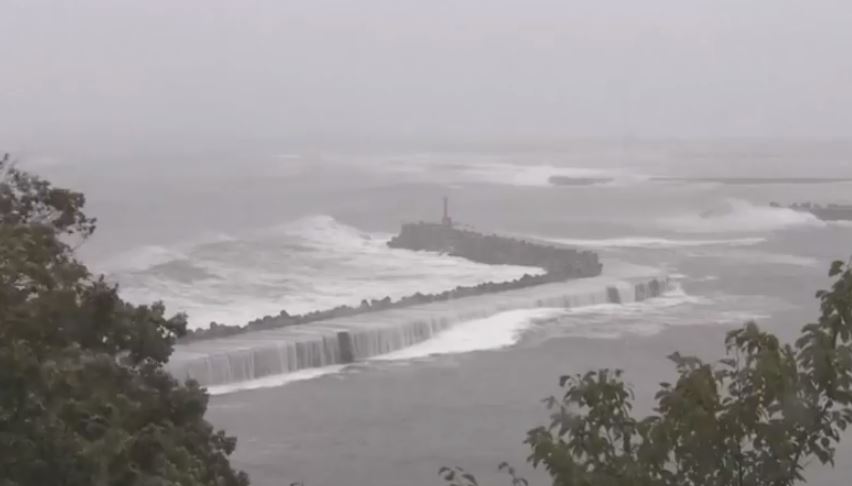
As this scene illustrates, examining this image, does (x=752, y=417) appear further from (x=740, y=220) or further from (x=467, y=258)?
(x=740, y=220)

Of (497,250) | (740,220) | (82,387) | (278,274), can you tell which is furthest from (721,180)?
(82,387)

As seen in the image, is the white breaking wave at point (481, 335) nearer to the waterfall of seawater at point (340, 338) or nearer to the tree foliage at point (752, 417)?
the waterfall of seawater at point (340, 338)

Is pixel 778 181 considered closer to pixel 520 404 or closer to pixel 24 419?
pixel 520 404

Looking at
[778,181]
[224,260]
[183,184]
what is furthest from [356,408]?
[778,181]

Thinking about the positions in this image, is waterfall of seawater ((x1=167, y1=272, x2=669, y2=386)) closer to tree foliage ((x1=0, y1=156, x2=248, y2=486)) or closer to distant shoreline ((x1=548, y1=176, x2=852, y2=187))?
tree foliage ((x1=0, y1=156, x2=248, y2=486))

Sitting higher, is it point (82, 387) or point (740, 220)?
point (740, 220)

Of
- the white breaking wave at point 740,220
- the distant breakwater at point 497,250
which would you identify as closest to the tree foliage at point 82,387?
the distant breakwater at point 497,250

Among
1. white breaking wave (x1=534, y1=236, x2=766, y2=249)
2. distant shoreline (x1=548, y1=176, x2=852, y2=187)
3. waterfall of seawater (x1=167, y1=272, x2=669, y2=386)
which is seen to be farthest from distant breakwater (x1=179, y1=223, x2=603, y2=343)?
distant shoreline (x1=548, y1=176, x2=852, y2=187)
